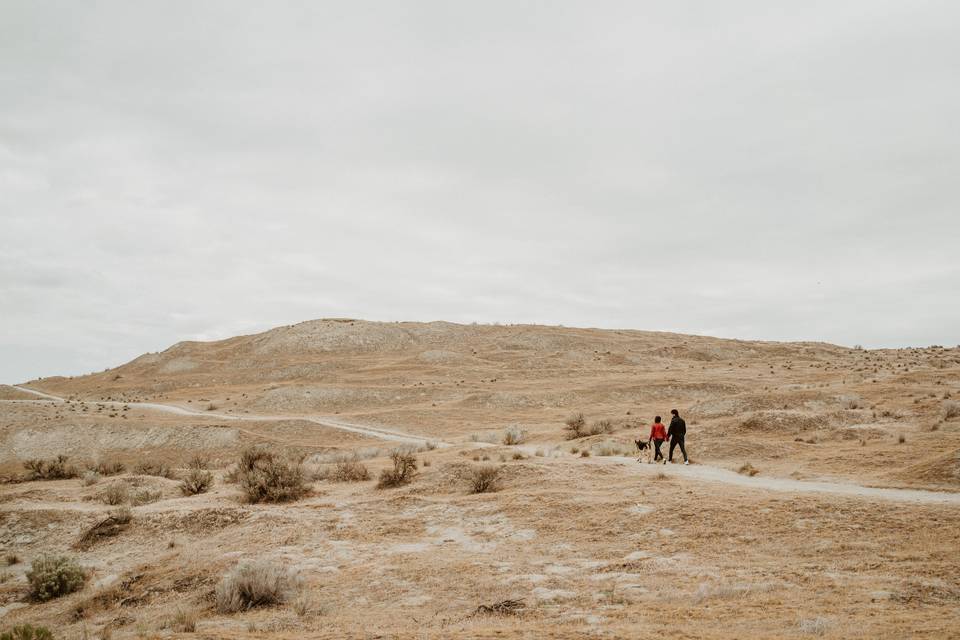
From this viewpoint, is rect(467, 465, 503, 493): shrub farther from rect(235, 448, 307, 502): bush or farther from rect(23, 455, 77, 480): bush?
rect(23, 455, 77, 480): bush

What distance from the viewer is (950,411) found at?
72.2 ft

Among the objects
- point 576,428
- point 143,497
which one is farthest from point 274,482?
point 576,428

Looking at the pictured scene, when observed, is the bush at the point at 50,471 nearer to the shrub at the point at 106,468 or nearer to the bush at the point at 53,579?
the shrub at the point at 106,468

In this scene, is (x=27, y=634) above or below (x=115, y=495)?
above

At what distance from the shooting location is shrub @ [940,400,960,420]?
71.2 ft

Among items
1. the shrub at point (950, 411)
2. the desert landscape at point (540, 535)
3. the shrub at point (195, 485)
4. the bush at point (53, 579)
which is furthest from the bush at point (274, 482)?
the shrub at point (950, 411)

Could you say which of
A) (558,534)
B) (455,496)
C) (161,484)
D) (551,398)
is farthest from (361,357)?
(558,534)

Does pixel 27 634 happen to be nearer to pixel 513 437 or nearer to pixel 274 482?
pixel 274 482

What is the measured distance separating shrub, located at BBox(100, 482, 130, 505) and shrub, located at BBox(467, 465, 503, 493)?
35.3 ft

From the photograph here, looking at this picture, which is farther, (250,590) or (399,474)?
(399,474)

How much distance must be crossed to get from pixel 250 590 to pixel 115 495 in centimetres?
1176

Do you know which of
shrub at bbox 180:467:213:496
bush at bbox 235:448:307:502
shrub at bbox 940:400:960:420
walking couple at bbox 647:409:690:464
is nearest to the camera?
bush at bbox 235:448:307:502

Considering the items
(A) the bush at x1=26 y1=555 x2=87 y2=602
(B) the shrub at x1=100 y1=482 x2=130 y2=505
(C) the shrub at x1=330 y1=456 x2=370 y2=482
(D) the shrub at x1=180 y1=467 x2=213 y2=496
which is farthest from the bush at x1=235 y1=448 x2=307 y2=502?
(A) the bush at x1=26 y1=555 x2=87 y2=602

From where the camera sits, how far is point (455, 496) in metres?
16.2
